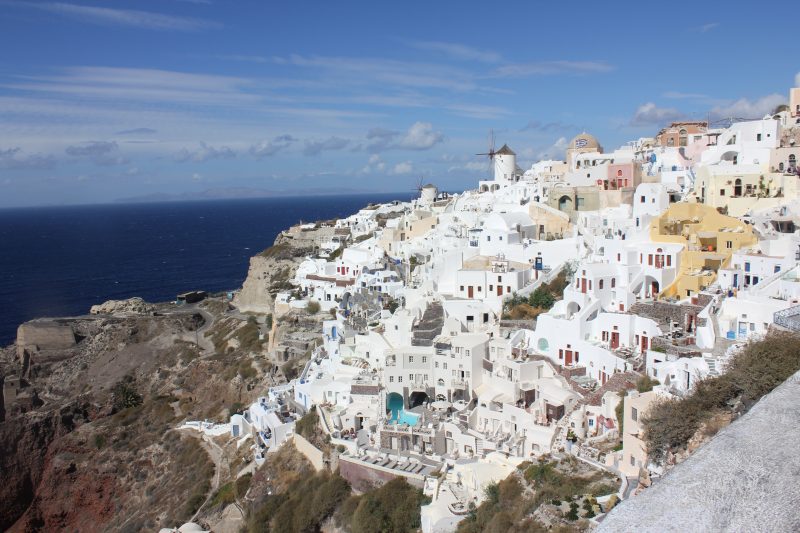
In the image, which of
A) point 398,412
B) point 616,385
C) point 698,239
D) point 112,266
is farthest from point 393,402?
point 112,266

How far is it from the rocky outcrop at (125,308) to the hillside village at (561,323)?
26.5 m

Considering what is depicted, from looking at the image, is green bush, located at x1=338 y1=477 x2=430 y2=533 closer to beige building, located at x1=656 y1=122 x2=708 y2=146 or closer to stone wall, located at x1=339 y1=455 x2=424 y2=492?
stone wall, located at x1=339 y1=455 x2=424 y2=492

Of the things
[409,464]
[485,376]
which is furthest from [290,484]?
[485,376]

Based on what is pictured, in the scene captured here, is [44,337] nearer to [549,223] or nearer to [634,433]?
[549,223]

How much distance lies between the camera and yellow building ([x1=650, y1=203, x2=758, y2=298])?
2645 centimetres

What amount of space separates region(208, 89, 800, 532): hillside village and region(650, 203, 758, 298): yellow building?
0.07 meters

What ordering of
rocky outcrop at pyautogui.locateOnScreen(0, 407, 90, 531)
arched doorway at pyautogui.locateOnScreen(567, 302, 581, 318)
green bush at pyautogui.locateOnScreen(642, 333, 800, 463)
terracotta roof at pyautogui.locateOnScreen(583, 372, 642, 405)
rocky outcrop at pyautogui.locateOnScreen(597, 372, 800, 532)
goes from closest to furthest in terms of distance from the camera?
1. rocky outcrop at pyautogui.locateOnScreen(597, 372, 800, 532)
2. green bush at pyautogui.locateOnScreen(642, 333, 800, 463)
3. terracotta roof at pyautogui.locateOnScreen(583, 372, 642, 405)
4. arched doorway at pyautogui.locateOnScreen(567, 302, 581, 318)
5. rocky outcrop at pyautogui.locateOnScreen(0, 407, 90, 531)

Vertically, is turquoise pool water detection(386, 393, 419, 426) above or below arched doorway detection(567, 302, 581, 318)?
below

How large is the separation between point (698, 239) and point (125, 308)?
5289 centimetres

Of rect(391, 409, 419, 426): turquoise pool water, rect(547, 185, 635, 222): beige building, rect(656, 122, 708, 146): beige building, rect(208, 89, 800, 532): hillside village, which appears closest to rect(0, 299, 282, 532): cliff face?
rect(208, 89, 800, 532): hillside village

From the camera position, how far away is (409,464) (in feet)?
79.6

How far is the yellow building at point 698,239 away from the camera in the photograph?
26453 mm

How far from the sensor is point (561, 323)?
86.1 feet

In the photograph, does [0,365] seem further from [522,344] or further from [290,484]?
[522,344]
